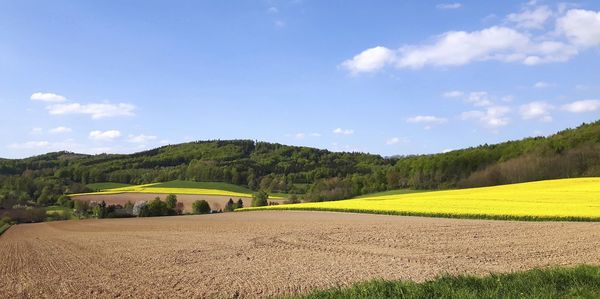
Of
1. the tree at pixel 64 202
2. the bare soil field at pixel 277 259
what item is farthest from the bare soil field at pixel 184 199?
the bare soil field at pixel 277 259

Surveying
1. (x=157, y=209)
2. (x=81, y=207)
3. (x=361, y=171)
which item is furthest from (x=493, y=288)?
(x=361, y=171)

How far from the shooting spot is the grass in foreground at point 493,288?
830cm

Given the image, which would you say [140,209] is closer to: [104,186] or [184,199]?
[184,199]

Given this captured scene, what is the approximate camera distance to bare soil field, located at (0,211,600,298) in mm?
14492

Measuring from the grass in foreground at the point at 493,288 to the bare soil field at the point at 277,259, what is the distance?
4127 mm

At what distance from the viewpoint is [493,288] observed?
898cm

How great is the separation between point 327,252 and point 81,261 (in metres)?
10.1

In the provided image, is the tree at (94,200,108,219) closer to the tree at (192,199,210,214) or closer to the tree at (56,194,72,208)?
the tree at (192,199,210,214)

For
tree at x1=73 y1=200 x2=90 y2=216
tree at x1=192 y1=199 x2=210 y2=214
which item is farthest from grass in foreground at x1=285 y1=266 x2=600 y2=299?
tree at x1=73 y1=200 x2=90 y2=216

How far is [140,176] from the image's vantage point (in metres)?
158

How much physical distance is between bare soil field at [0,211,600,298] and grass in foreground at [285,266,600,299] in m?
4.13

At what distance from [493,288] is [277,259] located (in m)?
11.7

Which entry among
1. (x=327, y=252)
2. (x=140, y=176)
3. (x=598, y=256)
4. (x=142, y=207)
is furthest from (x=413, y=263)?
(x=140, y=176)

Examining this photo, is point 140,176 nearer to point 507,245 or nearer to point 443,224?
point 443,224
